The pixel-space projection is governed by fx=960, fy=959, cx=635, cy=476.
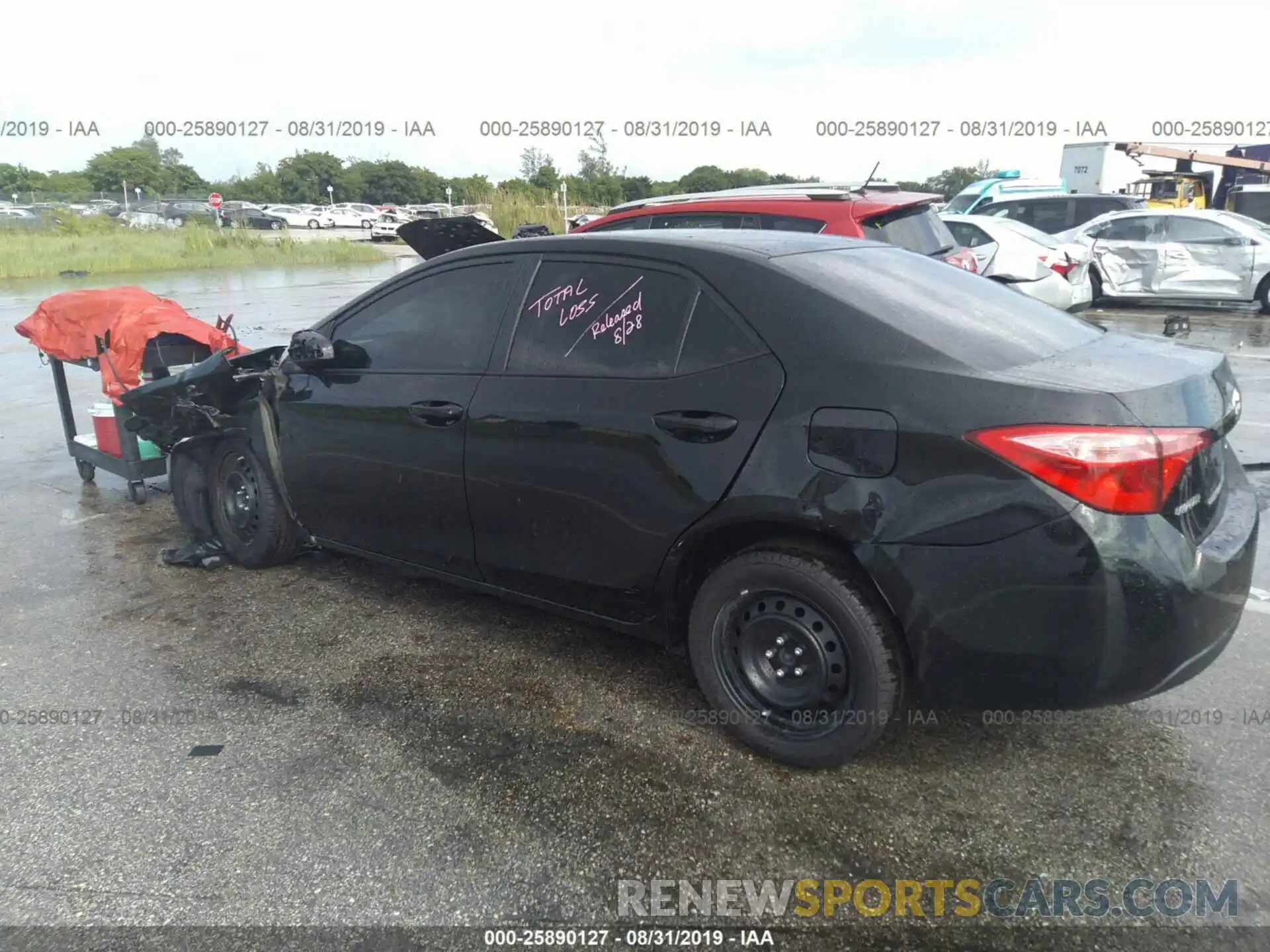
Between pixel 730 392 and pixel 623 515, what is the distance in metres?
0.55

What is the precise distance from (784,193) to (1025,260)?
16.3ft

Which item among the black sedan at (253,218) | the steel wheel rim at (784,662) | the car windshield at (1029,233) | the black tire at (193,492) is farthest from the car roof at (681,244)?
the black sedan at (253,218)

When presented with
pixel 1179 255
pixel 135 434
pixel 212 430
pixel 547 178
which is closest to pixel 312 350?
pixel 212 430

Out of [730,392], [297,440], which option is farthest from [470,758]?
[297,440]

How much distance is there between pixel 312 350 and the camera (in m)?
4.03

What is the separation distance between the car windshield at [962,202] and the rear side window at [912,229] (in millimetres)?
15319

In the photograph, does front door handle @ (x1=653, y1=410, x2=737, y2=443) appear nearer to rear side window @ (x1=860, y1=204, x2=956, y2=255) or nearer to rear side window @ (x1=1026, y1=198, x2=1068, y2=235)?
rear side window @ (x1=860, y1=204, x2=956, y2=255)

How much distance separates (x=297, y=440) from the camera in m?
4.23

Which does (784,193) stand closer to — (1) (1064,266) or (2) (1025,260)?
(2) (1025,260)

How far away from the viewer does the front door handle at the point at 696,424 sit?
2.88 metres

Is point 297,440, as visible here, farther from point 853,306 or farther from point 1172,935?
point 1172,935

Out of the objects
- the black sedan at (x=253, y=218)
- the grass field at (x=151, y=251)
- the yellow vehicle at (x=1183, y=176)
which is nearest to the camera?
the yellow vehicle at (x=1183, y=176)

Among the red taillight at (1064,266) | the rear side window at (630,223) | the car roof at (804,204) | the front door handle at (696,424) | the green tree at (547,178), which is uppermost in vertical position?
the green tree at (547,178)

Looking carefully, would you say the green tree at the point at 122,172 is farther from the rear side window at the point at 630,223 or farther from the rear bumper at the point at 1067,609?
the rear bumper at the point at 1067,609
